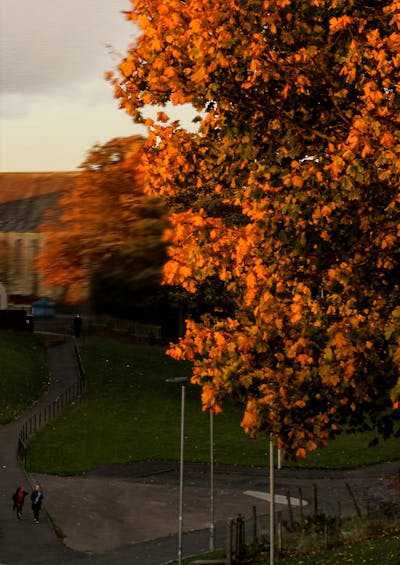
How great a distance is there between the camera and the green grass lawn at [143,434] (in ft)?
173

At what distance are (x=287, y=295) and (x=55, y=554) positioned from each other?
2043 centimetres

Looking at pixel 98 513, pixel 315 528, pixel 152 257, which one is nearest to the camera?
pixel 152 257

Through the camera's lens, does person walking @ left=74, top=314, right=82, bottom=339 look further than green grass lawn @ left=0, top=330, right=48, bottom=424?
Yes

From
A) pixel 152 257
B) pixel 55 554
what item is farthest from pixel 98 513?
pixel 152 257

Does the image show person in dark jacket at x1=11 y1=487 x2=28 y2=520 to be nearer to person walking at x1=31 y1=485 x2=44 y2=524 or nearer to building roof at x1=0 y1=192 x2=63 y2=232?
person walking at x1=31 y1=485 x2=44 y2=524

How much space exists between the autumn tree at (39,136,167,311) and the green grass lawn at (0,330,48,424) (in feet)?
120

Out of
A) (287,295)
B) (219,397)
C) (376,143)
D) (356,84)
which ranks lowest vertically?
(219,397)

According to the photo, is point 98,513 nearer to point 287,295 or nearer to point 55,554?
point 55,554

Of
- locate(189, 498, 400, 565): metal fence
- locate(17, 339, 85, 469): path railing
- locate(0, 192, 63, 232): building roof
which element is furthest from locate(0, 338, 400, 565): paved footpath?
locate(0, 192, 63, 232): building roof

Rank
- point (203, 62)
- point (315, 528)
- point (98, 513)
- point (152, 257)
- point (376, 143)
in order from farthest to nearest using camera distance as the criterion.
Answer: point (98, 513)
point (315, 528)
point (152, 257)
point (203, 62)
point (376, 143)

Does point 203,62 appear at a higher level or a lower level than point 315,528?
higher

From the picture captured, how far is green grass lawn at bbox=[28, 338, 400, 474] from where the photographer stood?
173ft

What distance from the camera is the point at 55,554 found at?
118ft

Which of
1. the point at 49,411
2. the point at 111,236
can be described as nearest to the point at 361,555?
the point at 111,236
